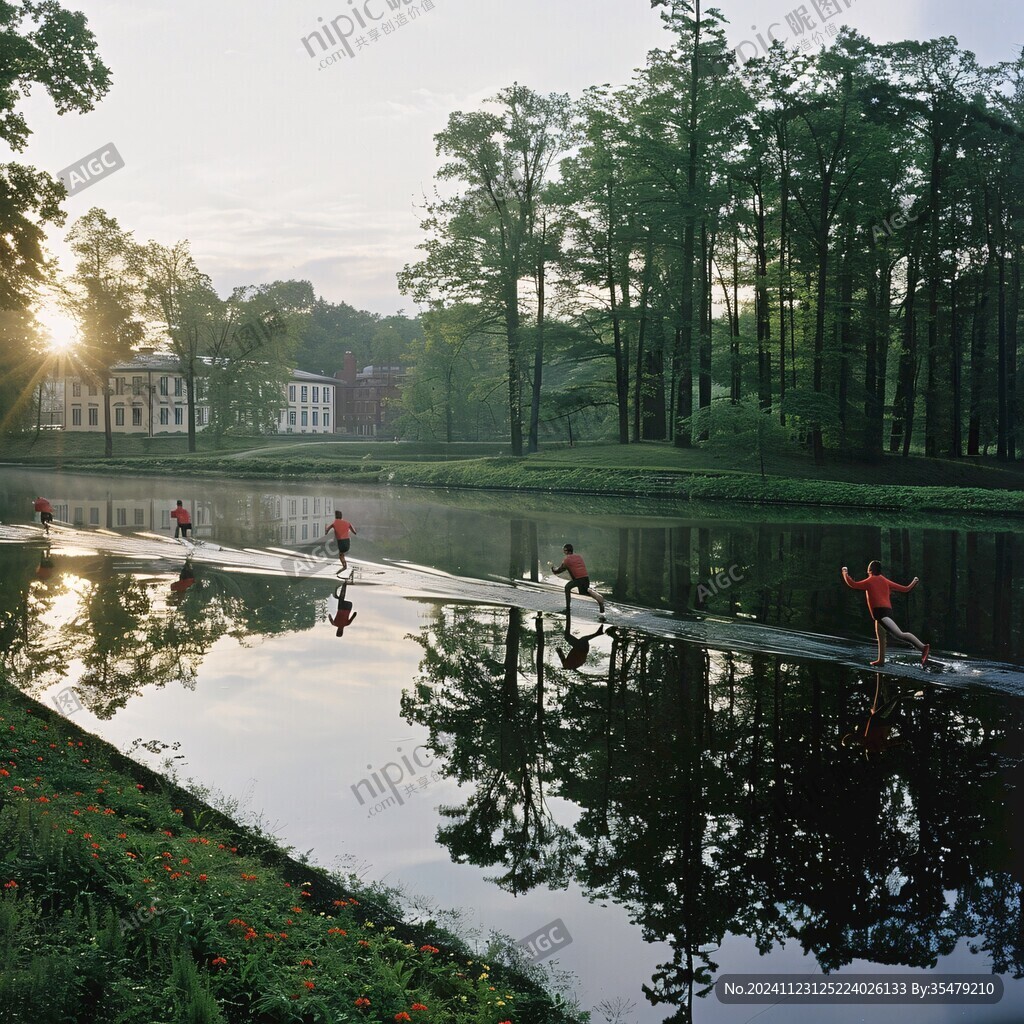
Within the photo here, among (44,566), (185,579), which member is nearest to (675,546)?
(185,579)

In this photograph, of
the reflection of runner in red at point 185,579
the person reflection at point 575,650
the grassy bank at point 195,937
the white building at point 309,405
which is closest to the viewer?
the grassy bank at point 195,937

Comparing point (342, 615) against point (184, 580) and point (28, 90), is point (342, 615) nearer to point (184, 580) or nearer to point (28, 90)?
point (184, 580)

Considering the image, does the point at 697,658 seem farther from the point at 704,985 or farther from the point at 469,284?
the point at 469,284

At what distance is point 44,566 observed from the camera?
75.3ft

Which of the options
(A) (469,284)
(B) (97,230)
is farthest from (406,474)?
(B) (97,230)

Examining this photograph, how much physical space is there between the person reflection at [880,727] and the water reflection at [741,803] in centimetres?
5

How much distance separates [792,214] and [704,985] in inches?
1918

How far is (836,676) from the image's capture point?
43.9 feet

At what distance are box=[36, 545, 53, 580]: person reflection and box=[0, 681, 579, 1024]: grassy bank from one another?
1468cm

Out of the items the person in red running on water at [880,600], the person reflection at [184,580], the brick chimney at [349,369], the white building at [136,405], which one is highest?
the brick chimney at [349,369]

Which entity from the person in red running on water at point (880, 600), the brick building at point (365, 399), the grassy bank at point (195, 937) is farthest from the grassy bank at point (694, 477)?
the brick building at point (365, 399)

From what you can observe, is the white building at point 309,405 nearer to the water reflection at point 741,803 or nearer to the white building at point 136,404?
the white building at point 136,404

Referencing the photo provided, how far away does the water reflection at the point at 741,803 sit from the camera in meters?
7.02

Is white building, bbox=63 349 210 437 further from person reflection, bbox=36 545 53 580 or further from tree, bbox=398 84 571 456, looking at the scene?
person reflection, bbox=36 545 53 580
